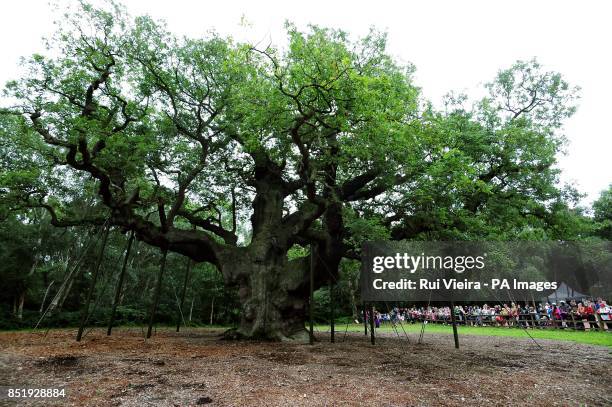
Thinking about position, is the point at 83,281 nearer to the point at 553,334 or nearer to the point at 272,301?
the point at 272,301

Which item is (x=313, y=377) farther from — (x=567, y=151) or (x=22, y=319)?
(x=22, y=319)

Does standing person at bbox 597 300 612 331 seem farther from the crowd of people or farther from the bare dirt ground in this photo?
the bare dirt ground

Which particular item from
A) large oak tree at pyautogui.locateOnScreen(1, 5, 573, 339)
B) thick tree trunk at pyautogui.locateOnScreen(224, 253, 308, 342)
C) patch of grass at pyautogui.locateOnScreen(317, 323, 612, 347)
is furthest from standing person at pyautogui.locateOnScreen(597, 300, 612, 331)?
thick tree trunk at pyautogui.locateOnScreen(224, 253, 308, 342)

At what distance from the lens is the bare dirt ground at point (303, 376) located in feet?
15.4

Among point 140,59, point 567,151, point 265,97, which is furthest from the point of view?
point 567,151

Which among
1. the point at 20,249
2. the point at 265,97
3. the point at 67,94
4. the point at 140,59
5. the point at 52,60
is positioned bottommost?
the point at 20,249

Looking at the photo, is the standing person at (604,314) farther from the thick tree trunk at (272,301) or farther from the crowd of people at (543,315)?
the thick tree trunk at (272,301)

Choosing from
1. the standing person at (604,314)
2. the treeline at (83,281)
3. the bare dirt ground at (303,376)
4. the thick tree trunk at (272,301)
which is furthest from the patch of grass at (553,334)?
the thick tree trunk at (272,301)

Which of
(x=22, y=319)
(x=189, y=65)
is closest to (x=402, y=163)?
(x=189, y=65)

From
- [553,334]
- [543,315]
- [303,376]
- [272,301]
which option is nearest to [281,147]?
[272,301]

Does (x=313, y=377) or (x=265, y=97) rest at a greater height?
(x=265, y=97)

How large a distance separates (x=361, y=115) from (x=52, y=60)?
29.2ft

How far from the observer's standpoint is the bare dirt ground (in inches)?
185

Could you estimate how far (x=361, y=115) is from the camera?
8.14 meters
